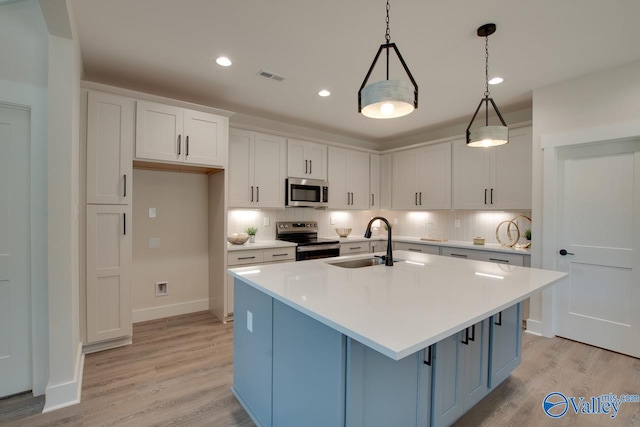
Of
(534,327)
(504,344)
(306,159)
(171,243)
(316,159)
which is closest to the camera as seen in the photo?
(504,344)

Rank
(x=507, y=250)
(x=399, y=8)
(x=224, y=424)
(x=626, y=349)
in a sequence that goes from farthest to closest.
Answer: (x=507, y=250), (x=626, y=349), (x=399, y=8), (x=224, y=424)

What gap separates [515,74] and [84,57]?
4.05 meters

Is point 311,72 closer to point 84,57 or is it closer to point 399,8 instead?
point 399,8

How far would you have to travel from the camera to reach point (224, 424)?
1908 millimetres

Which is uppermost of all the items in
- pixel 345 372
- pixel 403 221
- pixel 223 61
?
pixel 223 61

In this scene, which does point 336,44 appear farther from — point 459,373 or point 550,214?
point 550,214

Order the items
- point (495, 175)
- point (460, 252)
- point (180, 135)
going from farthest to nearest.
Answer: point (460, 252) → point (495, 175) → point (180, 135)

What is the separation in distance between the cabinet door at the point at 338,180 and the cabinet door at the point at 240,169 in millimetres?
1387

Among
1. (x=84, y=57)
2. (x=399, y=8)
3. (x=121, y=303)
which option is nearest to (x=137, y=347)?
(x=121, y=303)

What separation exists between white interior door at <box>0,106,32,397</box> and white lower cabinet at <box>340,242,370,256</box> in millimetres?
3432

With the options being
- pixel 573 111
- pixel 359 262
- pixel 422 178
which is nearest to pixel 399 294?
pixel 359 262

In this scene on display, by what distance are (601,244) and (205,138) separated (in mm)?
4245

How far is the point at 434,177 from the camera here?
4.67 metres

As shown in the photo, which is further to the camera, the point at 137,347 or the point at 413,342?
the point at 137,347
